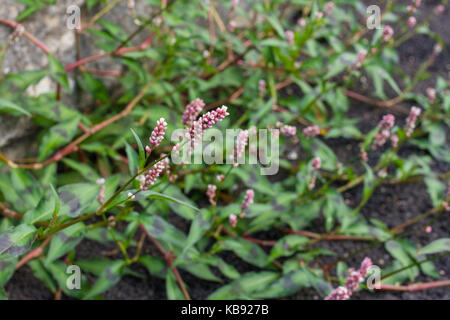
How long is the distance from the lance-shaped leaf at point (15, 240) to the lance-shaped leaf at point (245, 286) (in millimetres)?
918

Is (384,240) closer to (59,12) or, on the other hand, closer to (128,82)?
(128,82)

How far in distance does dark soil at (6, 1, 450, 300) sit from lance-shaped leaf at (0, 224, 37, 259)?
82cm

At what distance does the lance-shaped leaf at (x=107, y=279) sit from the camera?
2258mm

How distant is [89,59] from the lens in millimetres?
2891

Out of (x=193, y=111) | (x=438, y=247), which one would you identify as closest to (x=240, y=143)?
(x=193, y=111)

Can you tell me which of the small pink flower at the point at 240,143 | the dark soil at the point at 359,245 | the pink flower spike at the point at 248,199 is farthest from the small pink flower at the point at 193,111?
the dark soil at the point at 359,245

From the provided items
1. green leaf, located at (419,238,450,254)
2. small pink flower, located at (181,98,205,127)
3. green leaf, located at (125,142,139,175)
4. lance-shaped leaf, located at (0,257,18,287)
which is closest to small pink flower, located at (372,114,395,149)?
green leaf, located at (419,238,450,254)

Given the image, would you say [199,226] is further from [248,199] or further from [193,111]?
[193,111]

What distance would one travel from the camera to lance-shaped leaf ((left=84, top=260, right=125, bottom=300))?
88.9 inches

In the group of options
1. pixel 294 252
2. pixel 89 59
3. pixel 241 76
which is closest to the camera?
pixel 294 252
